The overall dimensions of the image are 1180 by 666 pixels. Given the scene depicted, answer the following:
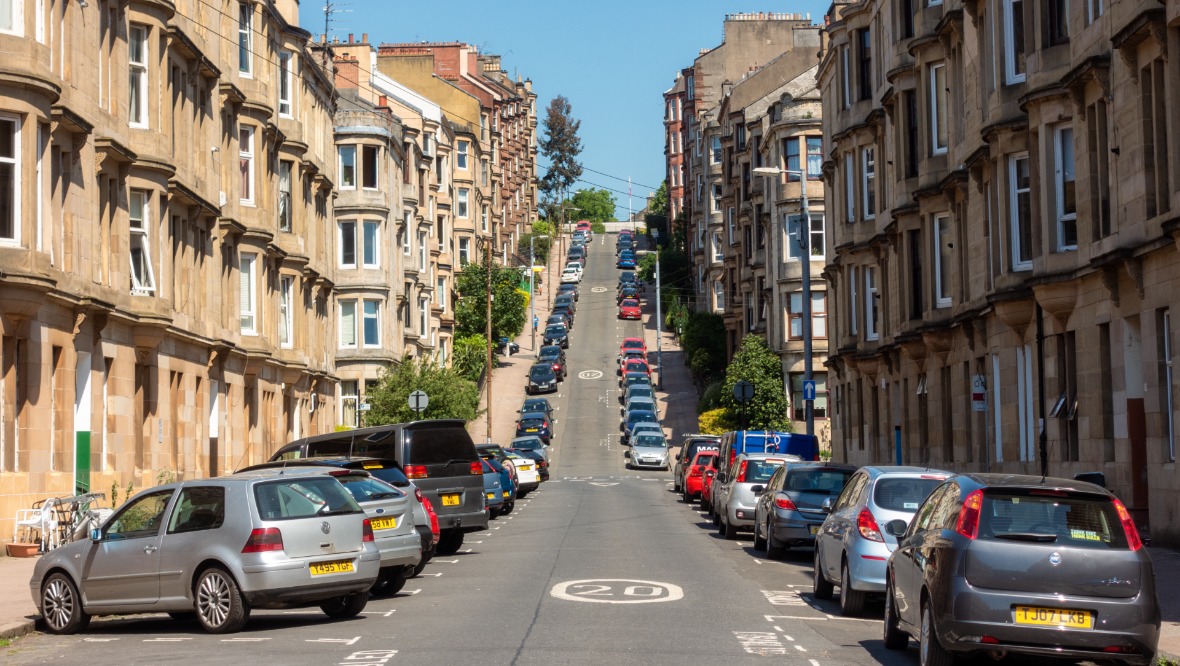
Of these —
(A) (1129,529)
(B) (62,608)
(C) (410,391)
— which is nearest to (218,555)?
(B) (62,608)

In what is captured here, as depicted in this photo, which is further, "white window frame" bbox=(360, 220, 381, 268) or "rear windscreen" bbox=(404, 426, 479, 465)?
"white window frame" bbox=(360, 220, 381, 268)

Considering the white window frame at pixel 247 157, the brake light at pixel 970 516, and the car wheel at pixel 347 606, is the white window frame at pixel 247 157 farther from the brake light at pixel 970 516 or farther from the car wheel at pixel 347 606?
the brake light at pixel 970 516

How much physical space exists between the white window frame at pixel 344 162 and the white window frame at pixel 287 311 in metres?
14.2

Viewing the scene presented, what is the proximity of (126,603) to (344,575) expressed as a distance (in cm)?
230

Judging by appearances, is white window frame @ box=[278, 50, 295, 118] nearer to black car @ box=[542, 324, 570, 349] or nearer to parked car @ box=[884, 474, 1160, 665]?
parked car @ box=[884, 474, 1160, 665]

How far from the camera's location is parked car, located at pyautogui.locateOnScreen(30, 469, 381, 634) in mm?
15508

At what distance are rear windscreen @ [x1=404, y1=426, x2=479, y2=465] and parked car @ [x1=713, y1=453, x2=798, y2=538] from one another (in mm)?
5980

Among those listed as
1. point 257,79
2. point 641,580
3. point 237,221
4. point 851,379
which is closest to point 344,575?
point 641,580

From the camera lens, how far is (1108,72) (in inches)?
973

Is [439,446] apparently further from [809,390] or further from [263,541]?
[809,390]

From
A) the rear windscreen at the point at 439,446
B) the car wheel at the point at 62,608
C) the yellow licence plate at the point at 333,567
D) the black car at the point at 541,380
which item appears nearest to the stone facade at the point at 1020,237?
the rear windscreen at the point at 439,446

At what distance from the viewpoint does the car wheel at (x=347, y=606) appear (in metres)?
16.8

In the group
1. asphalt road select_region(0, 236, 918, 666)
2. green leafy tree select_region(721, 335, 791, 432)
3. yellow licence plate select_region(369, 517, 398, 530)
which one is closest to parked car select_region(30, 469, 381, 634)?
asphalt road select_region(0, 236, 918, 666)

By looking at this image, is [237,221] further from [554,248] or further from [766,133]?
[554,248]
